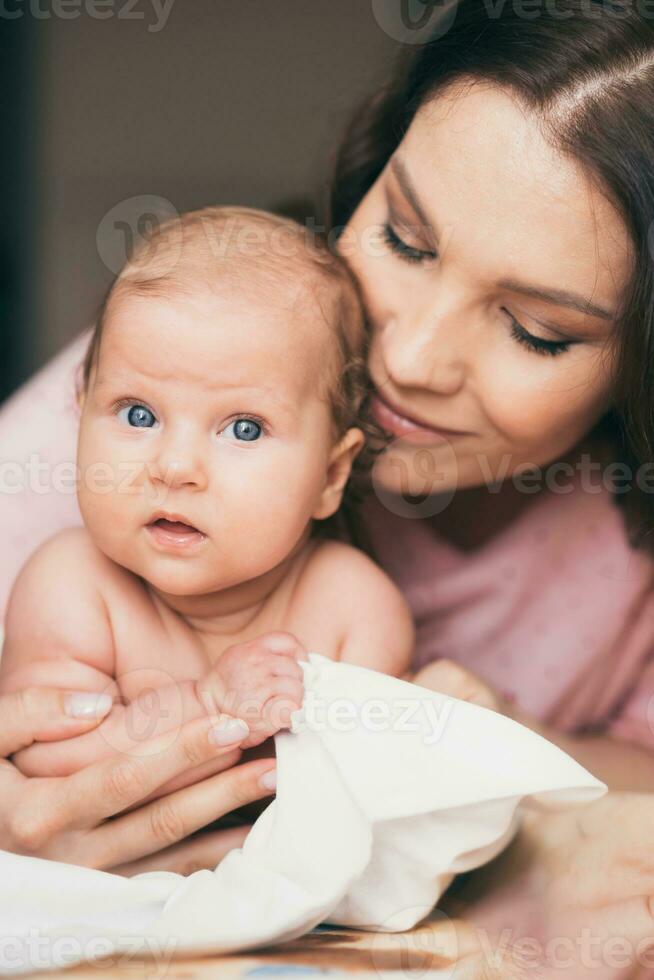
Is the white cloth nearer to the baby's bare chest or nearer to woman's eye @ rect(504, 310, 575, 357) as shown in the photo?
the baby's bare chest

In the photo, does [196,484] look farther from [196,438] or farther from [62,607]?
[62,607]

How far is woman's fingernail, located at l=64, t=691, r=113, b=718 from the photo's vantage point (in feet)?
2.87

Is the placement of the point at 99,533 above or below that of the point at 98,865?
above

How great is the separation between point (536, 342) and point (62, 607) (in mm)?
491

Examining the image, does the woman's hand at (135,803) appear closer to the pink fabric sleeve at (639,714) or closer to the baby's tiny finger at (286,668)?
the baby's tiny finger at (286,668)

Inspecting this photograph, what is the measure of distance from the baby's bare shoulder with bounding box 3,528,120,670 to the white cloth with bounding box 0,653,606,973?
19 centimetres

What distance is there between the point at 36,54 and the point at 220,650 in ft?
3.58

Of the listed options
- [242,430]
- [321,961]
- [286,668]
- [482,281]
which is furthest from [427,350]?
[321,961]

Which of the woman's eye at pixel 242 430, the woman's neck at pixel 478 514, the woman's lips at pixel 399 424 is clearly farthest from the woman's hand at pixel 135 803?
the woman's neck at pixel 478 514

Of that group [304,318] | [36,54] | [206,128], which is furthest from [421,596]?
[36,54]

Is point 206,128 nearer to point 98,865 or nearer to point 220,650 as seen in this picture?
point 220,650

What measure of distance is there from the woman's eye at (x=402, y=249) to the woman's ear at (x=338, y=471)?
17cm

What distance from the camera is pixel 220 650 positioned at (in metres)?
1.01

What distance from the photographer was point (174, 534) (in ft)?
2.90
